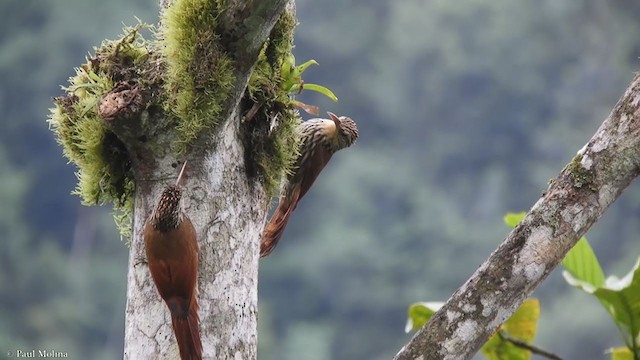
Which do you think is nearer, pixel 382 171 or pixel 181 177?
pixel 181 177

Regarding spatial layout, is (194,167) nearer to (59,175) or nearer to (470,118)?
(59,175)

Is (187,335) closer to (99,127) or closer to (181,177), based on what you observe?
(181,177)

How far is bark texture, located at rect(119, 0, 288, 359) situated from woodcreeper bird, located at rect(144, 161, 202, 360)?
50 millimetres

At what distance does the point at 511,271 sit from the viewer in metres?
3.02

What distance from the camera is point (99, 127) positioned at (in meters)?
3.25

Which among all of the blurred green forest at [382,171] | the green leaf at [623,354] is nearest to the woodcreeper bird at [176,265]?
the green leaf at [623,354]

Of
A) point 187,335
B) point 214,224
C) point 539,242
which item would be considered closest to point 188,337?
point 187,335

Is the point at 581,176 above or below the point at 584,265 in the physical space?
below

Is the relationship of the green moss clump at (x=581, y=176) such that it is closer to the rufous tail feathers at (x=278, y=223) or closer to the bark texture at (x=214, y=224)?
the bark texture at (x=214, y=224)

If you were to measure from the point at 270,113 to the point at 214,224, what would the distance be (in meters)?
0.41

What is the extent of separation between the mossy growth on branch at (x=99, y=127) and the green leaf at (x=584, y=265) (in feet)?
4.84

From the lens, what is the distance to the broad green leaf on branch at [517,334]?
398 centimetres

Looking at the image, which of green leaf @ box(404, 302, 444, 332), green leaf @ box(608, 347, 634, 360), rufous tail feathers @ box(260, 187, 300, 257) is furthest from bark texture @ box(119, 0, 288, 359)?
green leaf @ box(608, 347, 634, 360)

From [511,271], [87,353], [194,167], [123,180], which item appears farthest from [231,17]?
[87,353]
